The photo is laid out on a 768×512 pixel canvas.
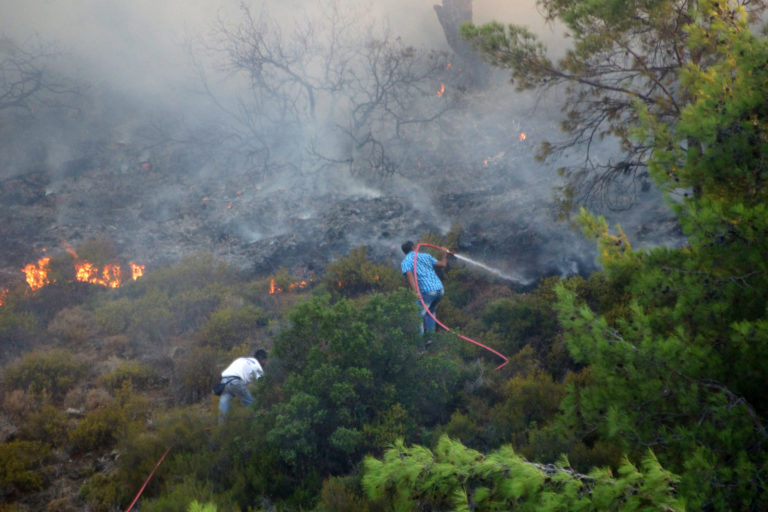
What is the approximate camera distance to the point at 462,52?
71.2 ft

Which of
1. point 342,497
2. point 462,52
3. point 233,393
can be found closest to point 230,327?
point 233,393

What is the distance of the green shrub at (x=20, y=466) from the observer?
5.59m

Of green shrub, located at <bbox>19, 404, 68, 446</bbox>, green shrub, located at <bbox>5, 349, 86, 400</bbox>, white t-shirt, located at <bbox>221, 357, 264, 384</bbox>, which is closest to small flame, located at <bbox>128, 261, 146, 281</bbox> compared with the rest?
green shrub, located at <bbox>5, 349, 86, 400</bbox>

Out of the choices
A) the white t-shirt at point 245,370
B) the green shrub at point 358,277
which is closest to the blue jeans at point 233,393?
the white t-shirt at point 245,370

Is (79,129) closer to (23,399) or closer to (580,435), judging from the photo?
(23,399)

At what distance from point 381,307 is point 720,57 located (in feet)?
16.7

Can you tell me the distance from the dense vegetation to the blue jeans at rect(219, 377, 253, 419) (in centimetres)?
43

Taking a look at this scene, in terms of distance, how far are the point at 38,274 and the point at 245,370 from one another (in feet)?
25.3

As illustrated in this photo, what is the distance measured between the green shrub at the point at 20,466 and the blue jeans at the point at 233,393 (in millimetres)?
2110

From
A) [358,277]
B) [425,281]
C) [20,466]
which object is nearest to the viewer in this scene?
[20,466]

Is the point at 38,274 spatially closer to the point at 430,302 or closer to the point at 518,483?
the point at 430,302

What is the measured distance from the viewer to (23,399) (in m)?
7.32

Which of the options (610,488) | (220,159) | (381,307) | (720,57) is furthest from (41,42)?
(610,488)

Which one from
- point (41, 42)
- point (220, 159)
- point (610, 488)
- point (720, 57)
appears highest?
point (41, 42)
